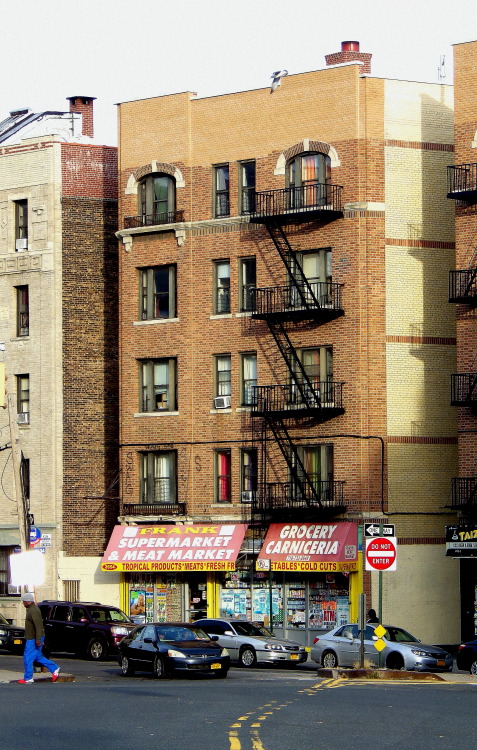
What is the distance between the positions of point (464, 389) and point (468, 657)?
12235mm

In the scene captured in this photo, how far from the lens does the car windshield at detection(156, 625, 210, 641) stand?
3525cm

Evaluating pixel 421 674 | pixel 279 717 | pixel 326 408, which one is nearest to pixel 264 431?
pixel 326 408

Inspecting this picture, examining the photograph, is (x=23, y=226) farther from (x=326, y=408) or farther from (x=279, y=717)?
(x=279, y=717)

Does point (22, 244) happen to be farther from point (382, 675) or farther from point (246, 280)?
point (382, 675)

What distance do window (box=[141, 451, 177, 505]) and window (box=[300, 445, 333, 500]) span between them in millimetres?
5102

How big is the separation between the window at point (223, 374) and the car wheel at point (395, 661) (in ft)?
53.2

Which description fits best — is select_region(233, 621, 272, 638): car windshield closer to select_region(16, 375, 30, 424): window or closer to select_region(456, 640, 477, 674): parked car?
select_region(456, 640, 477, 674): parked car

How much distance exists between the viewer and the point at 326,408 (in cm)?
4800

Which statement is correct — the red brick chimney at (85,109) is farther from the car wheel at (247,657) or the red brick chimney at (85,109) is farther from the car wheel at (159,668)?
the car wheel at (159,668)

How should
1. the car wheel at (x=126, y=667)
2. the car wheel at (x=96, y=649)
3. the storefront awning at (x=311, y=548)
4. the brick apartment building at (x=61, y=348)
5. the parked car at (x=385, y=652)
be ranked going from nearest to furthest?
the car wheel at (x=126, y=667) → the parked car at (x=385, y=652) → the car wheel at (x=96, y=649) → the storefront awning at (x=311, y=548) → the brick apartment building at (x=61, y=348)

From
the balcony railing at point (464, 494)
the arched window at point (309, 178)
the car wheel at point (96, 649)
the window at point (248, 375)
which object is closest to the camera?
the car wheel at point (96, 649)

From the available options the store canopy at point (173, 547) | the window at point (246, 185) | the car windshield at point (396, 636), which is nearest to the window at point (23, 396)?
the store canopy at point (173, 547)

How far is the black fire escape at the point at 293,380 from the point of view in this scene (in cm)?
4838

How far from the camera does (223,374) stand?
5150cm
